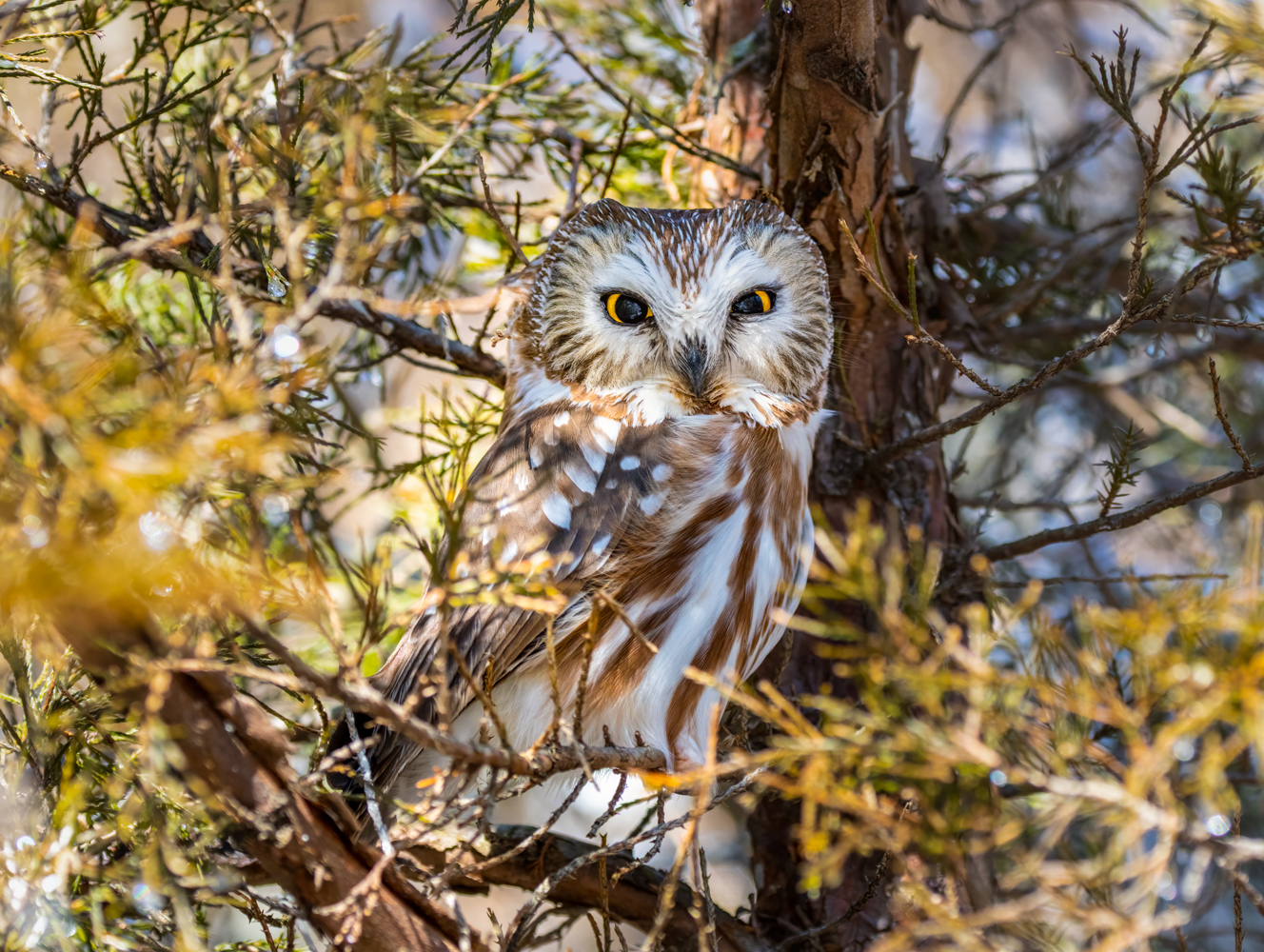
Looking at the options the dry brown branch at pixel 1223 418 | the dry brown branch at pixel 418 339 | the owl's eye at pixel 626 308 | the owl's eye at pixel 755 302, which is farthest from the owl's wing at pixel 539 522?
the dry brown branch at pixel 1223 418

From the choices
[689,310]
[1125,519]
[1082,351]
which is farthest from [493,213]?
[1125,519]

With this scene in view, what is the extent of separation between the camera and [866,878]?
2553 millimetres

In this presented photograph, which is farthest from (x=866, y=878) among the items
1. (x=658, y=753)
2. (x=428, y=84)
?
(x=428, y=84)

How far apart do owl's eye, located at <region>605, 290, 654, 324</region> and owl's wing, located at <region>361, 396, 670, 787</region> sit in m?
0.26

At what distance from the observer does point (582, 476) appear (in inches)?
91.1

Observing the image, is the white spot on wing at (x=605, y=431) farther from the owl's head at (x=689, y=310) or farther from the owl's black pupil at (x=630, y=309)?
the owl's black pupil at (x=630, y=309)

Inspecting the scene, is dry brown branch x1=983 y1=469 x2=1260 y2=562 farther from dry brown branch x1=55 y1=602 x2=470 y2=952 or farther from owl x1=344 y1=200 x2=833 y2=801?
dry brown branch x1=55 y1=602 x2=470 y2=952

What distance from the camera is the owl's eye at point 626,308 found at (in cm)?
241

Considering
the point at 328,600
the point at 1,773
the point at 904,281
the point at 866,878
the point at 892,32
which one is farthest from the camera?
the point at 892,32

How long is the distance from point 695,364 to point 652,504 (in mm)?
356

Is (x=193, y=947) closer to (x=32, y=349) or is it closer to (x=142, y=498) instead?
(x=142, y=498)

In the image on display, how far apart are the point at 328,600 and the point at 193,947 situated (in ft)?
1.79

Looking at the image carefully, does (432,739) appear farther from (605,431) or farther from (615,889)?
(615,889)

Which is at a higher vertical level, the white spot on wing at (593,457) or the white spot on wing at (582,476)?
the white spot on wing at (593,457)
